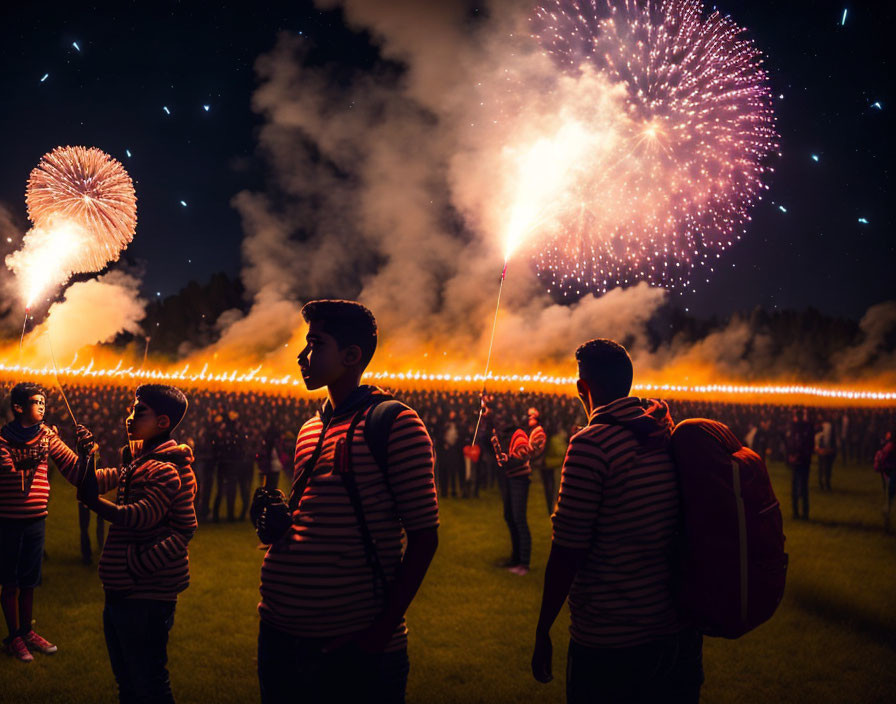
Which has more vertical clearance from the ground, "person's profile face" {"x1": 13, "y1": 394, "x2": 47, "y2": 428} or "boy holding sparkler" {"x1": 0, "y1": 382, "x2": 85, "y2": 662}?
"person's profile face" {"x1": 13, "y1": 394, "x2": 47, "y2": 428}

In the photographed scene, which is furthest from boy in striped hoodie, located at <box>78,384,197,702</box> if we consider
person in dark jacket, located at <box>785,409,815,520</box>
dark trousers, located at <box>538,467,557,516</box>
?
person in dark jacket, located at <box>785,409,815,520</box>

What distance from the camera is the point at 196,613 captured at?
6.33m

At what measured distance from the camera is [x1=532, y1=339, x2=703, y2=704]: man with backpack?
7.54ft

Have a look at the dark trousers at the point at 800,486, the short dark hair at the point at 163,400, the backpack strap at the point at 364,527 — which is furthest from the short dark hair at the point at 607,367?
the dark trousers at the point at 800,486

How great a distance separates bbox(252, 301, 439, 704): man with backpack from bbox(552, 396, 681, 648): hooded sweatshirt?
590 mm

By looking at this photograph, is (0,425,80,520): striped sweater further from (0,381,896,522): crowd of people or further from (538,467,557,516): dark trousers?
(538,467,557,516): dark trousers

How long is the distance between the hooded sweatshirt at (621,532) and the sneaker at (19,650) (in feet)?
15.5

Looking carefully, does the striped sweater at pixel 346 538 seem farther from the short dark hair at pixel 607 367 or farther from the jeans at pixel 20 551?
the jeans at pixel 20 551

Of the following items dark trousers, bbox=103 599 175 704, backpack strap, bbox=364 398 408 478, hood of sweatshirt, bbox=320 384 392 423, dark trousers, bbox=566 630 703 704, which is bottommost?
dark trousers, bbox=103 599 175 704

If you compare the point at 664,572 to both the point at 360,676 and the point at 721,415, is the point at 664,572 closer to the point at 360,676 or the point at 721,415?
the point at 360,676

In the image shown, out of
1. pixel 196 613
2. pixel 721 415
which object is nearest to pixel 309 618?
pixel 196 613

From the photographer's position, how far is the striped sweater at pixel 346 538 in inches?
81.7

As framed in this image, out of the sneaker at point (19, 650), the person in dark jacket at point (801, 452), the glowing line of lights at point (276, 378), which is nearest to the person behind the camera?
the sneaker at point (19, 650)

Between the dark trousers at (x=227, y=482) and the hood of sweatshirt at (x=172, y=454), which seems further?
the dark trousers at (x=227, y=482)
